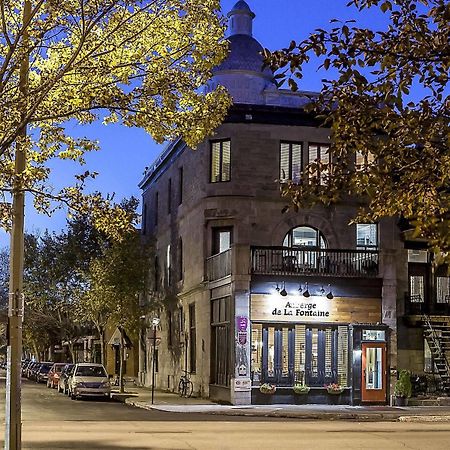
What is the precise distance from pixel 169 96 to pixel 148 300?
119 feet

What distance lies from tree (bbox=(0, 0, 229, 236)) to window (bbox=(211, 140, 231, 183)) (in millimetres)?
22557

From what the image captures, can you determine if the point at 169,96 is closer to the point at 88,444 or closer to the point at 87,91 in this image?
the point at 87,91

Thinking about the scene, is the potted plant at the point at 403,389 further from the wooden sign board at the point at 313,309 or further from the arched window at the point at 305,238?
the arched window at the point at 305,238

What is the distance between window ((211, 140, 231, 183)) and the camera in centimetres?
3694

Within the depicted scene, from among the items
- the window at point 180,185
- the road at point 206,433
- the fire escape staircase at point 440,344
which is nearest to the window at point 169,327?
the window at point 180,185

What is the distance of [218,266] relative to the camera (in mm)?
35938

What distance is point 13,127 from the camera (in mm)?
13680

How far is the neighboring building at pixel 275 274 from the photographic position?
33344mm

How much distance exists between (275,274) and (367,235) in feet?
20.5

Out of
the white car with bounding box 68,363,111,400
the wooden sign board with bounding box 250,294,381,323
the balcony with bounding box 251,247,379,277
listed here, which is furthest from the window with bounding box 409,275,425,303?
the white car with bounding box 68,363,111,400

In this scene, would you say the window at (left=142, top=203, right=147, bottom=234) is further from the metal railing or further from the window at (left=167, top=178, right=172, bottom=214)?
the metal railing

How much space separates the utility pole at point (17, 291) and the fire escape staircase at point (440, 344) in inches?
935

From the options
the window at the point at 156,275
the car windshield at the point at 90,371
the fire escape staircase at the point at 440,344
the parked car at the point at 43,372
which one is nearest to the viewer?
the fire escape staircase at the point at 440,344

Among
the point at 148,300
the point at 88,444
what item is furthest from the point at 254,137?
the point at 88,444
